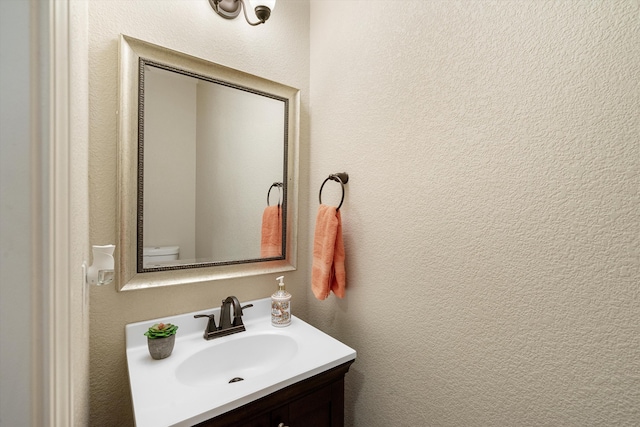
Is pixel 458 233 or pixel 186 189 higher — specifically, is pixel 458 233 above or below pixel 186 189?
below

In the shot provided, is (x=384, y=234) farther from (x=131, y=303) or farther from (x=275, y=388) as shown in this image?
(x=131, y=303)

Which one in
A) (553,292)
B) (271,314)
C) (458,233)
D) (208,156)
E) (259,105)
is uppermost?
(259,105)

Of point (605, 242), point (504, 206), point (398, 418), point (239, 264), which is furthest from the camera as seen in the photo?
point (239, 264)

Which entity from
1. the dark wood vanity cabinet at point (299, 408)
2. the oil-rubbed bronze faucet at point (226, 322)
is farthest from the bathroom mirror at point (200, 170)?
the dark wood vanity cabinet at point (299, 408)

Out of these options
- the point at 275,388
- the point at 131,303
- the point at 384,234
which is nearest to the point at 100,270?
the point at 131,303

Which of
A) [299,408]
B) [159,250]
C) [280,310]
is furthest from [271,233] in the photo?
[299,408]

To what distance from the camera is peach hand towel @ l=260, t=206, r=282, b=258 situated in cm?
126

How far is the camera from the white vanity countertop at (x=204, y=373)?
65 cm

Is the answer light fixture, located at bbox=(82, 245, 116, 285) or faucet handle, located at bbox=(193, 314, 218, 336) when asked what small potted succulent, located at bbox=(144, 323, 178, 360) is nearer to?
faucet handle, located at bbox=(193, 314, 218, 336)

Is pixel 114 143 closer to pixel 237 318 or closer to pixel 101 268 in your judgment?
pixel 101 268

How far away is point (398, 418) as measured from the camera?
93 cm

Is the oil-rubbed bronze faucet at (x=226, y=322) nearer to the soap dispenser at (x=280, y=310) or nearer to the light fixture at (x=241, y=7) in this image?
the soap dispenser at (x=280, y=310)

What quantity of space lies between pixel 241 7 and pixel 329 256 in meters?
1.12

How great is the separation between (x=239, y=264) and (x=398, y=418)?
842 mm
